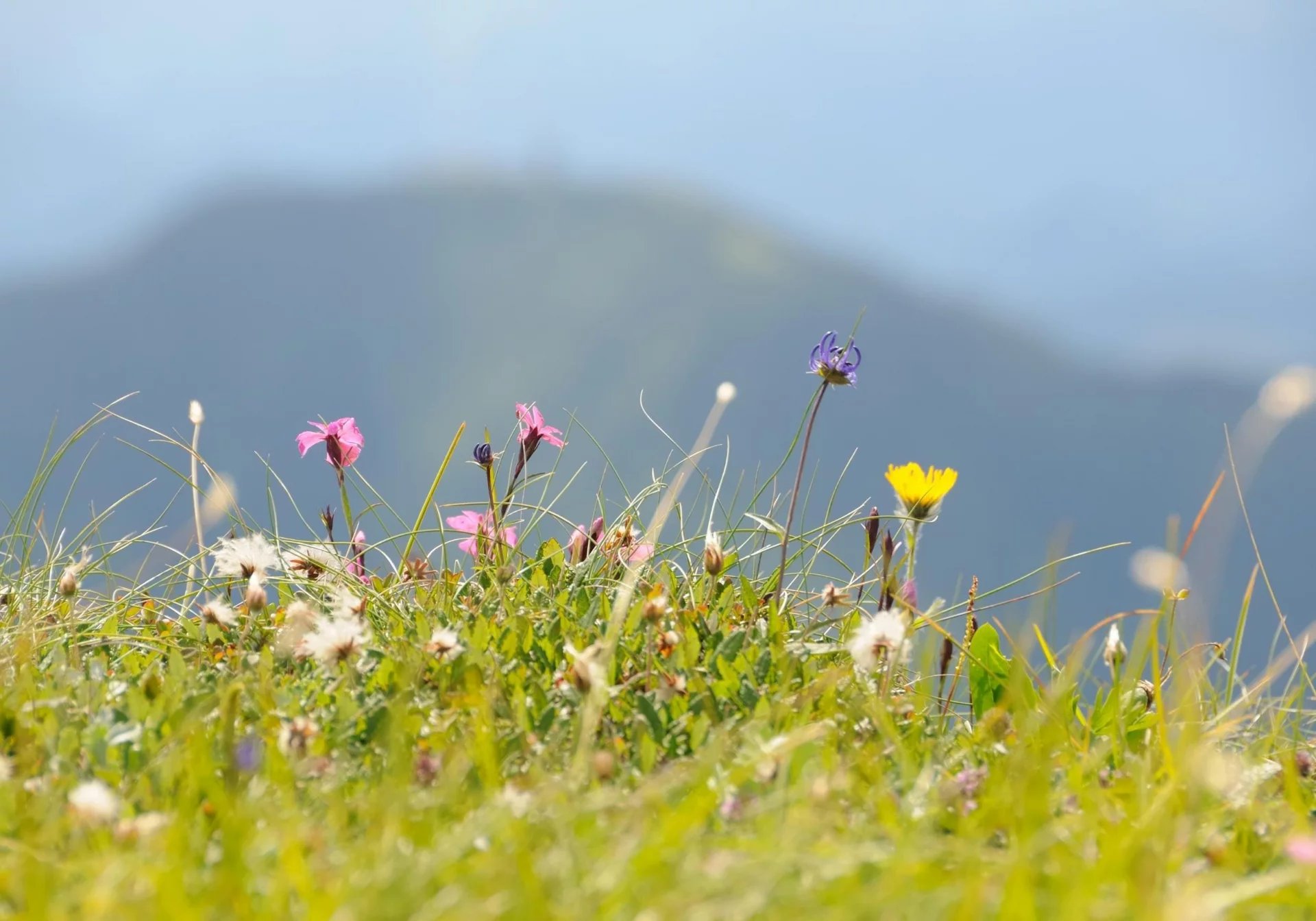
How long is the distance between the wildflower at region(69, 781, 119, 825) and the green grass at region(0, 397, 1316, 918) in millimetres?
18

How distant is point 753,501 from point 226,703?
1.52m

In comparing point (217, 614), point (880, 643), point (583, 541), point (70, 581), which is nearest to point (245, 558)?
point (217, 614)

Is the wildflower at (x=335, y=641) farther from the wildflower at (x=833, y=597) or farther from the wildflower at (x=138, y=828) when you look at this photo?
the wildflower at (x=833, y=597)

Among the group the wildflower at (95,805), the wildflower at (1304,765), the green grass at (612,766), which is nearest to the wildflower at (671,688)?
the green grass at (612,766)

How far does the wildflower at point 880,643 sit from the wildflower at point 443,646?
26.2 inches

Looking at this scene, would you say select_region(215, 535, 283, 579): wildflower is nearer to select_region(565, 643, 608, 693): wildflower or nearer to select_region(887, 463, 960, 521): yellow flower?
select_region(565, 643, 608, 693): wildflower

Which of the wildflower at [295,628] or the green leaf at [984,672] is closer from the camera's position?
the wildflower at [295,628]

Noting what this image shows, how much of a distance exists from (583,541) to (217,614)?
3.04ft

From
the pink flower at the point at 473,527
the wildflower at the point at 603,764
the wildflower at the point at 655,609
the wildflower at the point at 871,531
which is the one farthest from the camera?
the pink flower at the point at 473,527

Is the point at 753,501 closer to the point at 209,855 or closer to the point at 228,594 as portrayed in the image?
the point at 228,594

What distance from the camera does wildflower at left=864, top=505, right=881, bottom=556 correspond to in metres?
2.24

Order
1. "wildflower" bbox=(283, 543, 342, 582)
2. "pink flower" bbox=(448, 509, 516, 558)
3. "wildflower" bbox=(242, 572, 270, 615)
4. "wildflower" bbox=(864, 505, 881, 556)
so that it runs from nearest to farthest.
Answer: "wildflower" bbox=(242, 572, 270, 615) → "wildflower" bbox=(864, 505, 881, 556) → "wildflower" bbox=(283, 543, 342, 582) → "pink flower" bbox=(448, 509, 516, 558)

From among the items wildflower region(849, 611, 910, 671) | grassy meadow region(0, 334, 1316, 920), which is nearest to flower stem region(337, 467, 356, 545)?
grassy meadow region(0, 334, 1316, 920)

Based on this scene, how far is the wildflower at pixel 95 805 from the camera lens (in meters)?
1.18
